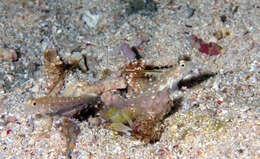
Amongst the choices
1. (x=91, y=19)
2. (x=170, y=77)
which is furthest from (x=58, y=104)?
(x=91, y=19)

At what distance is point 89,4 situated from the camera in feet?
19.9

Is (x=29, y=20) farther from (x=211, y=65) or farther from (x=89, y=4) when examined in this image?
(x=211, y=65)

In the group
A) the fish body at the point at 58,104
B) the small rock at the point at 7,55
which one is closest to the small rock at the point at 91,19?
the small rock at the point at 7,55

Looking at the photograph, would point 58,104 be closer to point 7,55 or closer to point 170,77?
point 7,55

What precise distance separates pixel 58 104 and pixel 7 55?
198 cm

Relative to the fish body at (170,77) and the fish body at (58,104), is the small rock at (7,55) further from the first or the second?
the fish body at (170,77)

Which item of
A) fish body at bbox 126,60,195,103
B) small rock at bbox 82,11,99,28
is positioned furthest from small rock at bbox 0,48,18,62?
fish body at bbox 126,60,195,103

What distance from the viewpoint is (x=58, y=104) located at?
3754mm

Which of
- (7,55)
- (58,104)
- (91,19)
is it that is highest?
(91,19)

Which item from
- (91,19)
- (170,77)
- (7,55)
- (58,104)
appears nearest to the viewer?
(58,104)

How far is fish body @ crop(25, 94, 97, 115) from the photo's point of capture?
368 cm

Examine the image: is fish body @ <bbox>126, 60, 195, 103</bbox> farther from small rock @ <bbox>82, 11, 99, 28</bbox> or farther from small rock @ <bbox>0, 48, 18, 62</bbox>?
small rock @ <bbox>0, 48, 18, 62</bbox>

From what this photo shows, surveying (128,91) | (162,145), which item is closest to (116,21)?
(128,91)

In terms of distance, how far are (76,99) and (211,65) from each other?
321 centimetres
